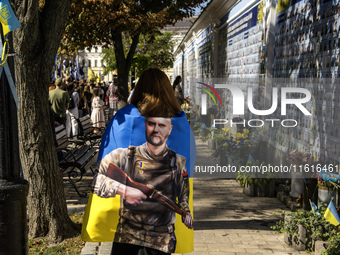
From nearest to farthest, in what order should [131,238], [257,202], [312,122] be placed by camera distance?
1. [131,238]
2. [312,122]
3. [257,202]

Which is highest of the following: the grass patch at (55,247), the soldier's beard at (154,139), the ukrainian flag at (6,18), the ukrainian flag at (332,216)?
the ukrainian flag at (6,18)

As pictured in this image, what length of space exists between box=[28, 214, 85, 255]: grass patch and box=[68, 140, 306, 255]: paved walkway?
13cm

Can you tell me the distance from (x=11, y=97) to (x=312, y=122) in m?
4.97

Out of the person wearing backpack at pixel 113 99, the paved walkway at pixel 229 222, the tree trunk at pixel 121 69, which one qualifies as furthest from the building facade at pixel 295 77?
the person wearing backpack at pixel 113 99

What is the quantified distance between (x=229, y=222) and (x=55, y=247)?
2.43 meters

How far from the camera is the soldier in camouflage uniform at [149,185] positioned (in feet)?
10.5

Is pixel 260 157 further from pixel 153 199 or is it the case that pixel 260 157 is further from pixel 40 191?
pixel 153 199

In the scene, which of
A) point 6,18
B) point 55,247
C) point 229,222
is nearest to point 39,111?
point 55,247

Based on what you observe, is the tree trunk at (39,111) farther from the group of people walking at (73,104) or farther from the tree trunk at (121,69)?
the tree trunk at (121,69)

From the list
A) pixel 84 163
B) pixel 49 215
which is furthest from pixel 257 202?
pixel 49 215

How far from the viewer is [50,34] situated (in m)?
5.41

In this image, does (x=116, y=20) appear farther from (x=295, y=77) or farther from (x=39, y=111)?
(x=39, y=111)

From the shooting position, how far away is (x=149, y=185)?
10.5 ft

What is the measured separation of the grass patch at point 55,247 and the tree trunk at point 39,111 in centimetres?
9
